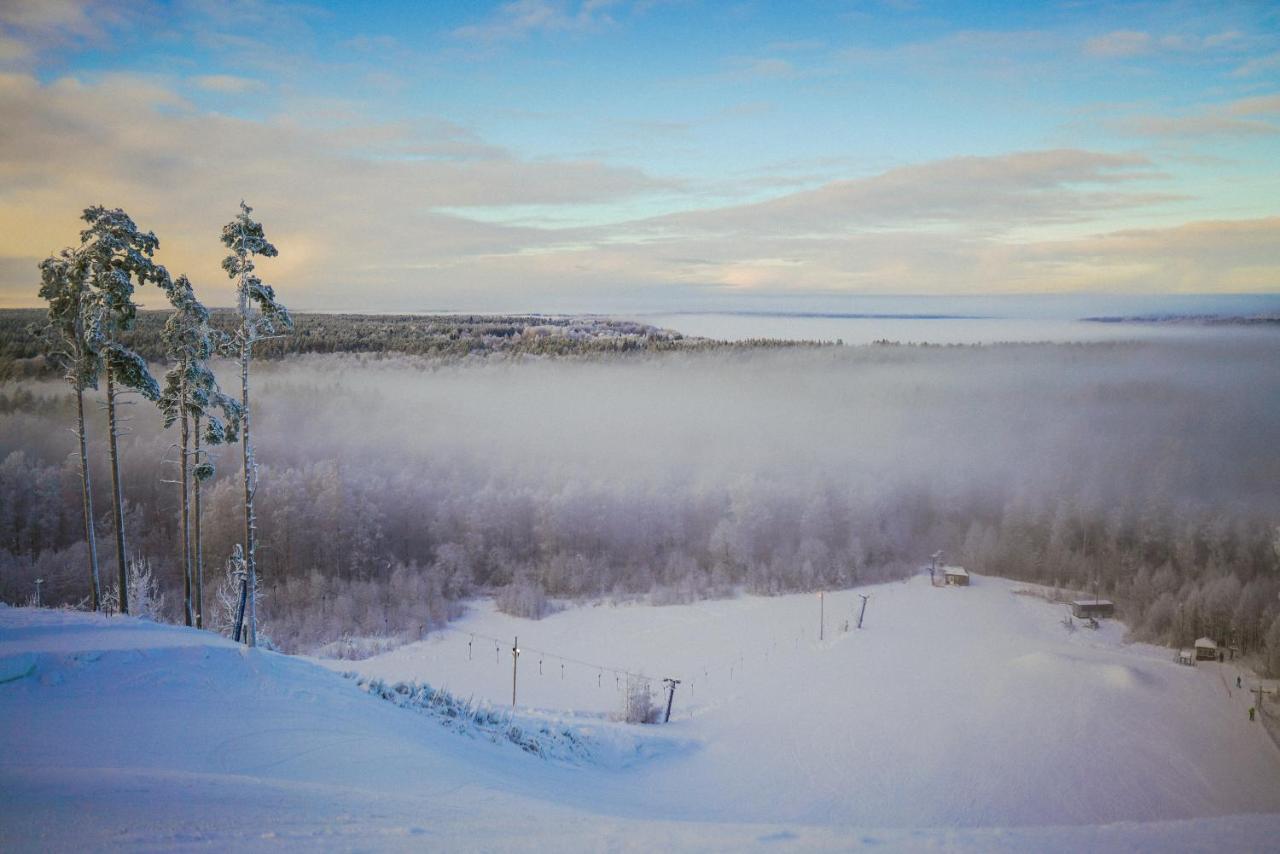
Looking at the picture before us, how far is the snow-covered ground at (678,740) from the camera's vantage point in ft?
26.3

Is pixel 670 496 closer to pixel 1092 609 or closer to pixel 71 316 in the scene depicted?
pixel 1092 609

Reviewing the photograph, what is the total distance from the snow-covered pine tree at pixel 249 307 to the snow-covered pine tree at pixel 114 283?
2.45 m

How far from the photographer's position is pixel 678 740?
86.3ft

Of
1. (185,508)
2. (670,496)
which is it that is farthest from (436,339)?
(185,508)

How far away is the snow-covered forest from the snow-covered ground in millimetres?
9606

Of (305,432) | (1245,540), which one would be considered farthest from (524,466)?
(1245,540)

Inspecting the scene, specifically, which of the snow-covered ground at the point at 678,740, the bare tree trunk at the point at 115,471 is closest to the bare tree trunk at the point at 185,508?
the bare tree trunk at the point at 115,471

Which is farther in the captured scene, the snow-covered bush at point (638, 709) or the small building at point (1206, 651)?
the small building at point (1206, 651)

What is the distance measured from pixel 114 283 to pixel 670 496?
7183 centimetres

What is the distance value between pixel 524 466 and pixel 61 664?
83971 mm

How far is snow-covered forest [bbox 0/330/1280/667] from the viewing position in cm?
5462

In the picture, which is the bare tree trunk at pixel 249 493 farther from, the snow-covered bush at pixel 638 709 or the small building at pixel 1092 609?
the small building at pixel 1092 609

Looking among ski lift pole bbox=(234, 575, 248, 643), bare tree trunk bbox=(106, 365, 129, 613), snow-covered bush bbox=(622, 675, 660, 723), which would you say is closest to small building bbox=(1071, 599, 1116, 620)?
snow-covered bush bbox=(622, 675, 660, 723)

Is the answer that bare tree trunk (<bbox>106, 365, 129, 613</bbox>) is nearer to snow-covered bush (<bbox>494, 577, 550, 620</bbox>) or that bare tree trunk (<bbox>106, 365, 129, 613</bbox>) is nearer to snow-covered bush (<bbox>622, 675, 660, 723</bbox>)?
snow-covered bush (<bbox>622, 675, 660, 723</bbox>)
